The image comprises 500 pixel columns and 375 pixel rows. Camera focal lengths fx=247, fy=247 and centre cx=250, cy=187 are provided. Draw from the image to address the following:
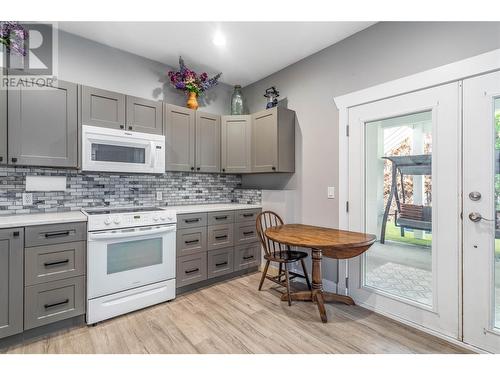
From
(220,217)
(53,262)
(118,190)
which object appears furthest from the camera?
(220,217)

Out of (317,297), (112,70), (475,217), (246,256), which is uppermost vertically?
(112,70)

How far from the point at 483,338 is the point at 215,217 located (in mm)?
2501

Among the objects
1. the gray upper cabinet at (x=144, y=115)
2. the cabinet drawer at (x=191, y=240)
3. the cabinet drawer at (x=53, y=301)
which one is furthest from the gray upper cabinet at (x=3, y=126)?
the cabinet drawer at (x=191, y=240)

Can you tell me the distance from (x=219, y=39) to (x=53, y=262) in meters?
2.61

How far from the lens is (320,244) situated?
6.53 ft

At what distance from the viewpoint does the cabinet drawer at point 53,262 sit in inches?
74.0

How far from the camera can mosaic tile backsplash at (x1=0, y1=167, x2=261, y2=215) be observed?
2.29 m

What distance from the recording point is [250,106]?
12.7 feet

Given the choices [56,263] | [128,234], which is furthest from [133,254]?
[56,263]

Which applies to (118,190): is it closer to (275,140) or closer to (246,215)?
(246,215)

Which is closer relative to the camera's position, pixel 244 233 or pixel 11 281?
pixel 11 281

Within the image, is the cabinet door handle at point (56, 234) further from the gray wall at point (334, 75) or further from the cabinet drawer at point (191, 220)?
the gray wall at point (334, 75)

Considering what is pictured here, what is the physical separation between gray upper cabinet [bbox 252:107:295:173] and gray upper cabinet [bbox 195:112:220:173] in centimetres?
56

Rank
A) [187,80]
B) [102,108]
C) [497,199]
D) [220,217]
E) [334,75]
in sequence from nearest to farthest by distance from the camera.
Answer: [497,199] < [102,108] < [334,75] < [220,217] < [187,80]
